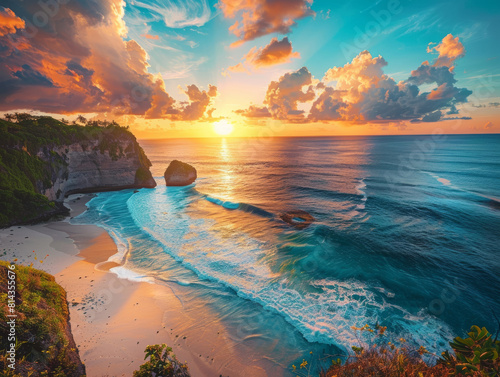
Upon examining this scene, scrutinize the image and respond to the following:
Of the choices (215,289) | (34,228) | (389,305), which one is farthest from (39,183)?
(389,305)

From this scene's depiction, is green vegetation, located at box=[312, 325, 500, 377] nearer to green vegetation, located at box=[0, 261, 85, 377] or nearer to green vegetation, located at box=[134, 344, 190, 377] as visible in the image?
green vegetation, located at box=[134, 344, 190, 377]

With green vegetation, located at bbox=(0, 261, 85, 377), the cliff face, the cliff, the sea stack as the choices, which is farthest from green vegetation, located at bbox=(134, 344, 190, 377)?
the sea stack

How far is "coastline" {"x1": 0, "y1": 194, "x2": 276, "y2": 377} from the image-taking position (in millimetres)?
9109

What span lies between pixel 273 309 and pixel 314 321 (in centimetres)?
245

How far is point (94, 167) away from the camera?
4050cm

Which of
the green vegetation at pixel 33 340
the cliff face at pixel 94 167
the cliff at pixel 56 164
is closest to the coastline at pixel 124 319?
the green vegetation at pixel 33 340

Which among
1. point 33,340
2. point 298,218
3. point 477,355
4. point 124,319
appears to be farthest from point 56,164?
point 477,355

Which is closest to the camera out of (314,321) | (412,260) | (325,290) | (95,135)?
(314,321)

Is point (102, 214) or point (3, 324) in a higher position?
point (3, 324)

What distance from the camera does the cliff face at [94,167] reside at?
105 feet

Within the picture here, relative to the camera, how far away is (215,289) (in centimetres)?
1433

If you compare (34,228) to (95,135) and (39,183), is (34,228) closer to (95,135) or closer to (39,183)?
(39,183)

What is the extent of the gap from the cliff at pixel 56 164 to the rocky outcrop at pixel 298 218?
3120cm

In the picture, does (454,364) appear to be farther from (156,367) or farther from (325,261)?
(325,261)
